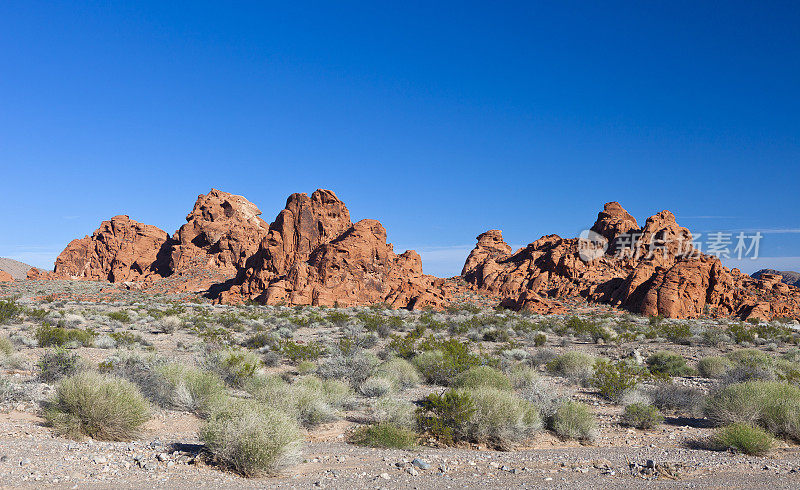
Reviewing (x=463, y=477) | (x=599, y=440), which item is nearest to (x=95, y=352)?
(x=463, y=477)

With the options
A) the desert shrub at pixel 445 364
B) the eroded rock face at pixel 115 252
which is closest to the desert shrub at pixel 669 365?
the desert shrub at pixel 445 364

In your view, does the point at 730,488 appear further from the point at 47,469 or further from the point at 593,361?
the point at 593,361

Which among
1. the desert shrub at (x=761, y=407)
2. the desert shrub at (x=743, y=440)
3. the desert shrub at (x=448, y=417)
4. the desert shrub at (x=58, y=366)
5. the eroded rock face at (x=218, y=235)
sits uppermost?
the eroded rock face at (x=218, y=235)

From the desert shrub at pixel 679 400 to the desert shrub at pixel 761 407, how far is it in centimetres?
47

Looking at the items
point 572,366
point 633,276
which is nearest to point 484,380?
point 572,366

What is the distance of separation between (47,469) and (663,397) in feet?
35.9

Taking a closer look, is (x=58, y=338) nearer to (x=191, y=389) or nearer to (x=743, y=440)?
(x=191, y=389)

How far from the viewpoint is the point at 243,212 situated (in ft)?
252

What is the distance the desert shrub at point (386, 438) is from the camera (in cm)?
711

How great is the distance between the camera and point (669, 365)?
14.8m

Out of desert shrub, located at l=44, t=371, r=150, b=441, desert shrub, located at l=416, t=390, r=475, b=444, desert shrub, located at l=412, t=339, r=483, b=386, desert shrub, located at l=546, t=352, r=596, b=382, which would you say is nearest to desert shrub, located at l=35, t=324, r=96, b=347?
desert shrub, located at l=44, t=371, r=150, b=441

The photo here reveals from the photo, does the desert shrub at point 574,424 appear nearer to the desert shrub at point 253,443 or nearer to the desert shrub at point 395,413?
the desert shrub at point 395,413

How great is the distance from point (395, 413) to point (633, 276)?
1875 inches

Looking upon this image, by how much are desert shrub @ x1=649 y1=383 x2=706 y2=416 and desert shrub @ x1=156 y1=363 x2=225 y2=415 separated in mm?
9199
